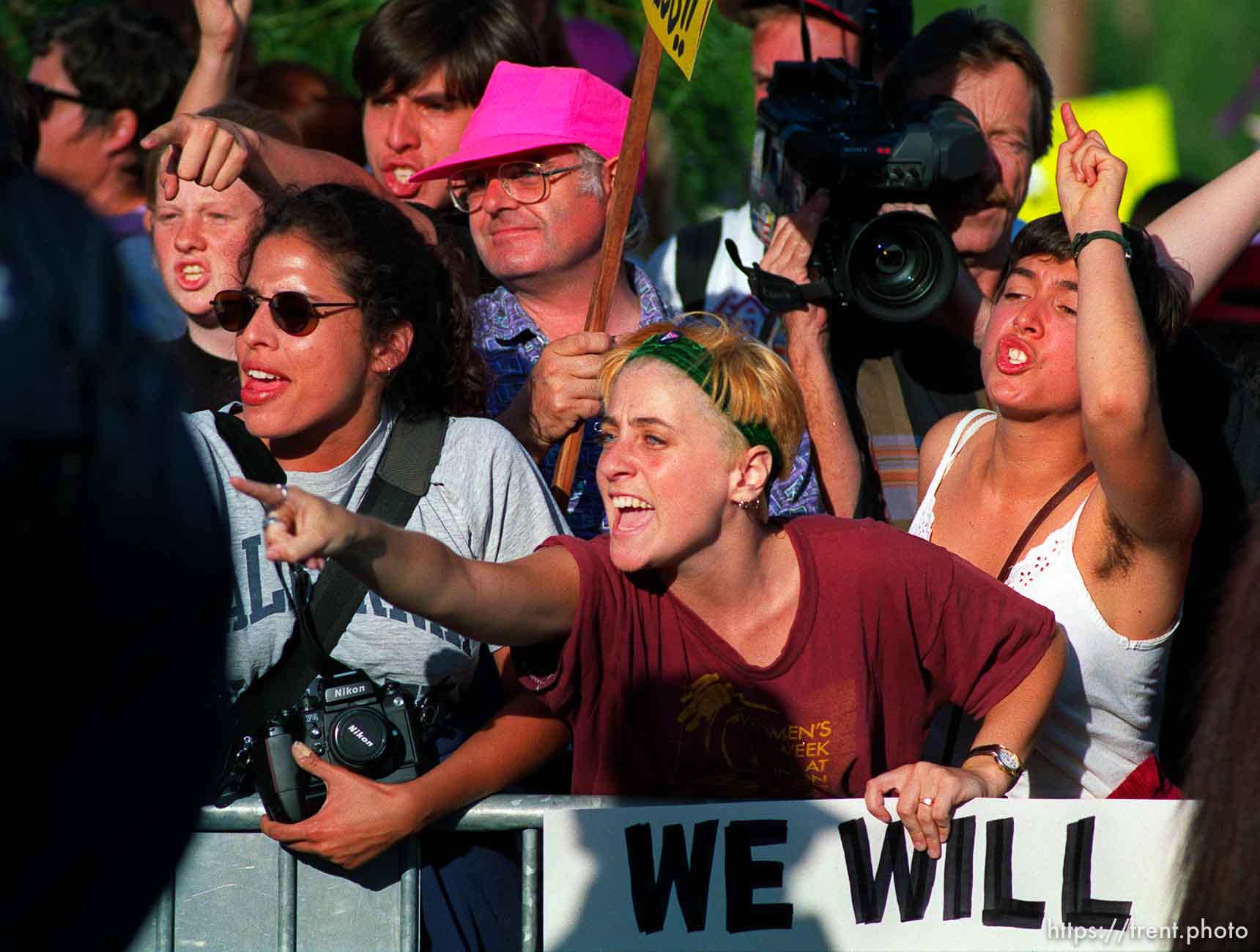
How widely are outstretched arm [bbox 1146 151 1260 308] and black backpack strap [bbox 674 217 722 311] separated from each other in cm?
136

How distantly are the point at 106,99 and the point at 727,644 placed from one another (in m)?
3.02

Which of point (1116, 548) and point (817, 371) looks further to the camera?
point (817, 371)

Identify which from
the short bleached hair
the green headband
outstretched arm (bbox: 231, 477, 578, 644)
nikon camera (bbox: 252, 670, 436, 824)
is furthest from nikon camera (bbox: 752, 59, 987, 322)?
nikon camera (bbox: 252, 670, 436, 824)

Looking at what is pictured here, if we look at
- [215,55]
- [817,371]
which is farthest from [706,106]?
[817,371]

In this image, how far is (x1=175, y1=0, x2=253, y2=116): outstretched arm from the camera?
4168 millimetres

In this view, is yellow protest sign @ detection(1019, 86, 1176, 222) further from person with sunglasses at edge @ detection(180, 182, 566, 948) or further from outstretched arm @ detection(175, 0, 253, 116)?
person with sunglasses at edge @ detection(180, 182, 566, 948)

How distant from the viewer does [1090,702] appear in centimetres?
313

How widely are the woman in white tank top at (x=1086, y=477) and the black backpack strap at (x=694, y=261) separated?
119 centimetres

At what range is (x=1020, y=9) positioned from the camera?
42.0 ft

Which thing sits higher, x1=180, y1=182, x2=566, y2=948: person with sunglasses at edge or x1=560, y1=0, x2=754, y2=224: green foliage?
x1=560, y1=0, x2=754, y2=224: green foliage

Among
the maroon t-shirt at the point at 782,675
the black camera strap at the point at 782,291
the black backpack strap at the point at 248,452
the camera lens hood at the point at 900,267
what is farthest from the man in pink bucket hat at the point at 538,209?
the maroon t-shirt at the point at 782,675

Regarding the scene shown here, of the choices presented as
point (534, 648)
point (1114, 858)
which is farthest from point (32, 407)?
point (1114, 858)

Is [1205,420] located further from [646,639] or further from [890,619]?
[646,639]

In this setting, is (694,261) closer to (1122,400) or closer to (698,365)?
(698,365)
